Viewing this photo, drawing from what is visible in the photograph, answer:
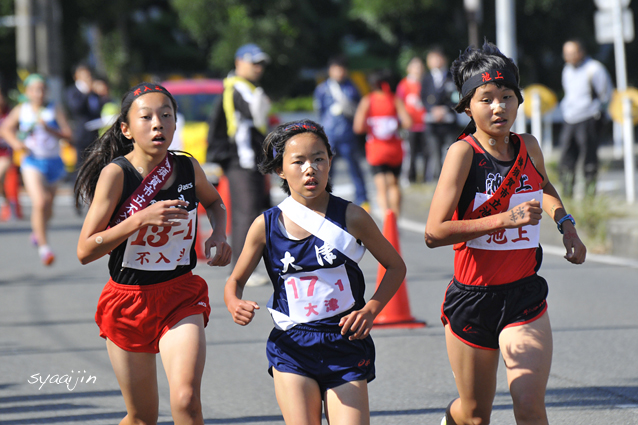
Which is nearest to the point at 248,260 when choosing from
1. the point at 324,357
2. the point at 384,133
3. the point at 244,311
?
the point at 244,311

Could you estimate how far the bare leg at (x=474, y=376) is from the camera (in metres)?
3.58

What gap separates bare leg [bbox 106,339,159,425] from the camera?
371cm

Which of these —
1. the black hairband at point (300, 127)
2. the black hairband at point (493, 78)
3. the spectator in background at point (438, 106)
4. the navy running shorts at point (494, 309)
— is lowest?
the navy running shorts at point (494, 309)

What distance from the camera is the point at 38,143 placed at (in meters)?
9.64

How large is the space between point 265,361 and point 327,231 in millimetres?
2519

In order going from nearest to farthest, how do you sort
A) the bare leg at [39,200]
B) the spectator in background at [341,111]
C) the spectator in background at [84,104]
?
the bare leg at [39,200]
the spectator in background at [341,111]
the spectator in background at [84,104]

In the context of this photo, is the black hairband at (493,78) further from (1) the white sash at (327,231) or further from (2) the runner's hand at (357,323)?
(2) the runner's hand at (357,323)

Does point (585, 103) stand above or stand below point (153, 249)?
above

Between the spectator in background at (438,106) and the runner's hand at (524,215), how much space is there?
10.5 metres

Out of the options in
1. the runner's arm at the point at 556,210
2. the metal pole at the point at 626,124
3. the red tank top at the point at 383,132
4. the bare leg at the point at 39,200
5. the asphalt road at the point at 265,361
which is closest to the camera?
the runner's arm at the point at 556,210

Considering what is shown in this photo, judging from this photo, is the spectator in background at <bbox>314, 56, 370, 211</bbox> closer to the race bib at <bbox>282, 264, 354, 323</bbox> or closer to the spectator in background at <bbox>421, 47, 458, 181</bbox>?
the spectator in background at <bbox>421, 47, 458, 181</bbox>

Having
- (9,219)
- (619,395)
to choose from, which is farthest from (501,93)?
(9,219)

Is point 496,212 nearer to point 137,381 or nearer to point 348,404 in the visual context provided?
point 348,404

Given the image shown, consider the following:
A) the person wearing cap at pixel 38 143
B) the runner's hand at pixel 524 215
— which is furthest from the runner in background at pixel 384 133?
the runner's hand at pixel 524 215
